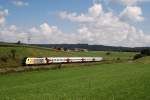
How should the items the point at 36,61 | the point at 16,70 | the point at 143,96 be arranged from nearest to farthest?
the point at 143,96
the point at 16,70
the point at 36,61

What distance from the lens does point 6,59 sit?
8500 centimetres

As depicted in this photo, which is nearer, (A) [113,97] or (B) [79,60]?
(A) [113,97]

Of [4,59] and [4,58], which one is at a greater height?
[4,58]

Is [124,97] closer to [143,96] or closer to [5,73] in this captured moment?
[143,96]

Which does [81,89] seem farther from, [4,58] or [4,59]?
[4,58]

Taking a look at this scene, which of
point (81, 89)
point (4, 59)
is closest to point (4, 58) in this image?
point (4, 59)

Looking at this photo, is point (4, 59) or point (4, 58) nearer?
point (4, 59)

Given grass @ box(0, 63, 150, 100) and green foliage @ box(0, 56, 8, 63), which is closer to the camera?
grass @ box(0, 63, 150, 100)

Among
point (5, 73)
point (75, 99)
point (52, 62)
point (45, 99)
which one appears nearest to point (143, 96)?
point (75, 99)

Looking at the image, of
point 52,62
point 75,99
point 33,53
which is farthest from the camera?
point 33,53

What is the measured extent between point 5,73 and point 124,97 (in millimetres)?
34971

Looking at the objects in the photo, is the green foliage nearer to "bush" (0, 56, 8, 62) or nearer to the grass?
"bush" (0, 56, 8, 62)

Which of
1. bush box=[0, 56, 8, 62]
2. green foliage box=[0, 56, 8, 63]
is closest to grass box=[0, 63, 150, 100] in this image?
green foliage box=[0, 56, 8, 63]

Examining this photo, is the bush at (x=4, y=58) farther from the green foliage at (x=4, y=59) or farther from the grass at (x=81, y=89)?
the grass at (x=81, y=89)
